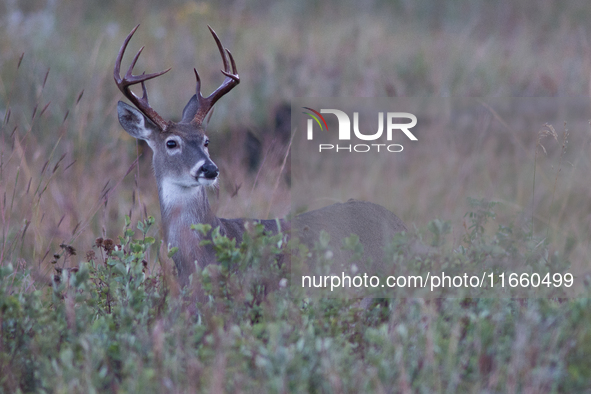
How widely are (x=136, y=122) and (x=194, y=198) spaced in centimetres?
71

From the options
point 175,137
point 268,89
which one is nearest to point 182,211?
point 175,137

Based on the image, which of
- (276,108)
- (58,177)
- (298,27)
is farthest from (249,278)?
(298,27)

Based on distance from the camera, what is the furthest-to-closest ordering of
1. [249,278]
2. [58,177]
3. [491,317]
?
[58,177]
[249,278]
[491,317]

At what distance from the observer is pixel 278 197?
7.21 metres

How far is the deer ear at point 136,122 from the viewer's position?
4.65 metres

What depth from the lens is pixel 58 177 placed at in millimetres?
7172

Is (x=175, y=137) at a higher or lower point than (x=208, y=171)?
higher

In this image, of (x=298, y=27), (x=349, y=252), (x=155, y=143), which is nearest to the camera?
(x=349, y=252)

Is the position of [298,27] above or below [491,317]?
above

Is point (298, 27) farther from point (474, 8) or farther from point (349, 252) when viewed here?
point (349, 252)

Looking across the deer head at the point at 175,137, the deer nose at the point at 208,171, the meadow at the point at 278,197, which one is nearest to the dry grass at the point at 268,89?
the meadow at the point at 278,197

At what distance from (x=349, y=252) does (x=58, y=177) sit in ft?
13.9

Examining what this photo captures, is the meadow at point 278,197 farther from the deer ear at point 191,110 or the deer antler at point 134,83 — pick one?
the deer ear at point 191,110

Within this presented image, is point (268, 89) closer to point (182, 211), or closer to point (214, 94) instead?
point (214, 94)
